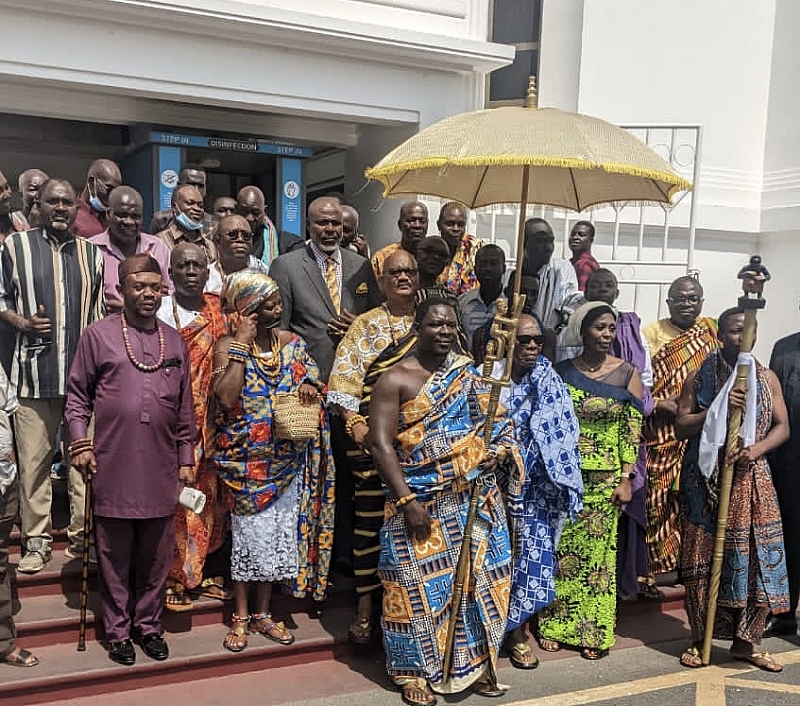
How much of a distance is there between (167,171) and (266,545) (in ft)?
14.9

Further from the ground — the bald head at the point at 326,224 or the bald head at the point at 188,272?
the bald head at the point at 326,224

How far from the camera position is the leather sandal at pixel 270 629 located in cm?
454

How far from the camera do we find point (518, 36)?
9500mm

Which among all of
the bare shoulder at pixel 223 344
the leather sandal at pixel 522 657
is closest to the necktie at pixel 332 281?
the bare shoulder at pixel 223 344

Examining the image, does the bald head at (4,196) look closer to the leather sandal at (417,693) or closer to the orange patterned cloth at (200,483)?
the orange patterned cloth at (200,483)

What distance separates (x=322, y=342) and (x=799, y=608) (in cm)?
380

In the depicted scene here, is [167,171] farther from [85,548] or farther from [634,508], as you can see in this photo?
[634,508]

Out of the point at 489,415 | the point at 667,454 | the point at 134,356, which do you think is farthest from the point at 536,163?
the point at 667,454

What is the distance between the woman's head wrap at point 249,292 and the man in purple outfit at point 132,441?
353 millimetres

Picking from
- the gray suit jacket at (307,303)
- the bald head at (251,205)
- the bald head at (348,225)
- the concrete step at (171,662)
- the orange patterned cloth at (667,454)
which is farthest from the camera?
the bald head at (348,225)

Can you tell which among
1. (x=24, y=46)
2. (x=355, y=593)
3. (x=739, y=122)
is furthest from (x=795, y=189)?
(x=24, y=46)

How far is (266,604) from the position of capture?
4602 mm

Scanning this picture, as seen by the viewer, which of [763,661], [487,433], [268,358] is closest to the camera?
[487,433]

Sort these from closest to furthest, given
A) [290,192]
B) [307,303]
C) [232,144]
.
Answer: [307,303] → [232,144] → [290,192]
